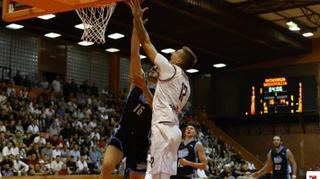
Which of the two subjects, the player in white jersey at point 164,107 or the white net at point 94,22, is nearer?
the player in white jersey at point 164,107

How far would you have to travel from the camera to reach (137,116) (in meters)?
6.14

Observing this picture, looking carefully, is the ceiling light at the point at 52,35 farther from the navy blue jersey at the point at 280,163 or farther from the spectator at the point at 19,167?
the navy blue jersey at the point at 280,163

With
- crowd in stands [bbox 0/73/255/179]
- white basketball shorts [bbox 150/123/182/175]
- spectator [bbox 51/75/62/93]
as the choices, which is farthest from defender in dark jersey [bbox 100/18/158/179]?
spectator [bbox 51/75/62/93]

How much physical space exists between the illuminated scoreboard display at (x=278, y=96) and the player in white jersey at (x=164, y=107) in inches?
821

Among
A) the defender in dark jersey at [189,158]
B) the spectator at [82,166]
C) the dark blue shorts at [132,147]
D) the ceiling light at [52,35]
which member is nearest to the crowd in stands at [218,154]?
the spectator at [82,166]

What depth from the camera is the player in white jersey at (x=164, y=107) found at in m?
5.21

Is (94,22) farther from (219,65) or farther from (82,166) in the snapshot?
(219,65)

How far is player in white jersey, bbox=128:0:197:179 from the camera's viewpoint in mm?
5205

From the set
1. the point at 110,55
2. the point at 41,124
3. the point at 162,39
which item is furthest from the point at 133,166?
the point at 110,55

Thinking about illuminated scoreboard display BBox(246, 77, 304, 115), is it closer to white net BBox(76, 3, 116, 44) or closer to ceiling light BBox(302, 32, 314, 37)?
ceiling light BBox(302, 32, 314, 37)

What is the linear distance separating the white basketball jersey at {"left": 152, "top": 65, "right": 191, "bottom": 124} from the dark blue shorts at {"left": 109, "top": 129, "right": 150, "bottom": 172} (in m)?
0.81

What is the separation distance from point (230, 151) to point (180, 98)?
23238 millimetres

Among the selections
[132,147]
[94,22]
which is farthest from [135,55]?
[94,22]

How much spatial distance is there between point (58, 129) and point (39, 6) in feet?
42.4
